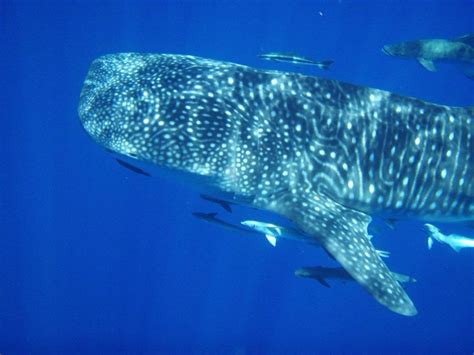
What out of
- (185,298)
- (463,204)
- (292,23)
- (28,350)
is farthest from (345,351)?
(292,23)

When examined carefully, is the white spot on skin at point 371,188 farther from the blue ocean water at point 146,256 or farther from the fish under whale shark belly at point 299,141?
the blue ocean water at point 146,256

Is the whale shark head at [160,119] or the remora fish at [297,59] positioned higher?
the remora fish at [297,59]

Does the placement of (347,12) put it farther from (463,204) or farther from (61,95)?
(463,204)

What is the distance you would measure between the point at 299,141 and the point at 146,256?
16.7 meters

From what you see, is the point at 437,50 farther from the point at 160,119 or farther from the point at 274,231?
the point at 160,119

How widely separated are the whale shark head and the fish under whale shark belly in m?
0.01

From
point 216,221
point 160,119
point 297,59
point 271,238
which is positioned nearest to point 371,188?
point 271,238

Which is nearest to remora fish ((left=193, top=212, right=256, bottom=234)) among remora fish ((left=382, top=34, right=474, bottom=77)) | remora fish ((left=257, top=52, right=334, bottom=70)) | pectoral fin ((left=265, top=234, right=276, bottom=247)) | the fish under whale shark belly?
pectoral fin ((left=265, top=234, right=276, bottom=247))

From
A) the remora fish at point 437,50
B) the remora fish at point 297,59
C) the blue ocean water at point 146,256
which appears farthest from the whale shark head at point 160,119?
the blue ocean water at point 146,256

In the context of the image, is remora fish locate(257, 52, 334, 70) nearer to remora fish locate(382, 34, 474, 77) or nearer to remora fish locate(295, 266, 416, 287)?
remora fish locate(382, 34, 474, 77)

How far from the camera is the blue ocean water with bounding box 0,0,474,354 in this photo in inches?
790

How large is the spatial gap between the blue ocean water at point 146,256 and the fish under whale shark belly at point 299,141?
10902mm

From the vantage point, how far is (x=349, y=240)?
5.59m

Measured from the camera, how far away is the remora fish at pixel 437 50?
10.8 m
